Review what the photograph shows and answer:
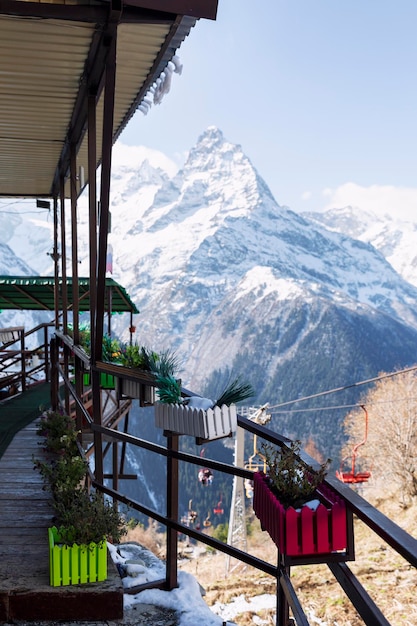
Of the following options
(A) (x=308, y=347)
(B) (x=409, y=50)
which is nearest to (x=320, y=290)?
(A) (x=308, y=347)

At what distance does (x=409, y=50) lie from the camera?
12319cm

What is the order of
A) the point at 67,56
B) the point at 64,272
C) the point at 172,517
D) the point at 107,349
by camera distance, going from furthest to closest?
the point at 64,272
the point at 107,349
the point at 67,56
the point at 172,517

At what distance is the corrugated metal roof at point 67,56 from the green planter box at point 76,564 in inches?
87.3

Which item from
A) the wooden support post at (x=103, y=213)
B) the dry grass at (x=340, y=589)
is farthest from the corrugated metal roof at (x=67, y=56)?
the dry grass at (x=340, y=589)

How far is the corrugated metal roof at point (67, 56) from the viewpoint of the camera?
2.67 m

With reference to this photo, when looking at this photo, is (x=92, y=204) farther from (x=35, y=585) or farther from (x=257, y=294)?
(x=257, y=294)

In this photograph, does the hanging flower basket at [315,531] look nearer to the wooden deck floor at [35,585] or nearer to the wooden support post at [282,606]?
→ the wooden support post at [282,606]

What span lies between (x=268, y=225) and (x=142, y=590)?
181 meters

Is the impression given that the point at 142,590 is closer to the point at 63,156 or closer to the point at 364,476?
the point at 63,156

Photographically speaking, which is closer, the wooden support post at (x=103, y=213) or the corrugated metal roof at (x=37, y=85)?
the wooden support post at (x=103, y=213)

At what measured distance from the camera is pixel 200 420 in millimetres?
2564

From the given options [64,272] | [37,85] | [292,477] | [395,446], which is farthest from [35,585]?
[395,446]

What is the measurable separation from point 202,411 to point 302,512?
794mm

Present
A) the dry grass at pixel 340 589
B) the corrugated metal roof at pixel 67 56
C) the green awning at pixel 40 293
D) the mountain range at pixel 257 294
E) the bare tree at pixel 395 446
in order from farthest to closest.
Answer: the mountain range at pixel 257 294 → the bare tree at pixel 395 446 → the dry grass at pixel 340 589 → the green awning at pixel 40 293 → the corrugated metal roof at pixel 67 56
